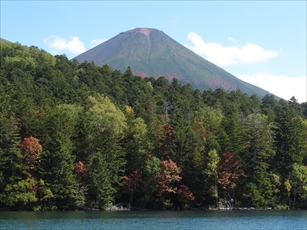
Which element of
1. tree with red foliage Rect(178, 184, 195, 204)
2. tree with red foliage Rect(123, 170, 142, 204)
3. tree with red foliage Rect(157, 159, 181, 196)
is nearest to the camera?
tree with red foliage Rect(157, 159, 181, 196)

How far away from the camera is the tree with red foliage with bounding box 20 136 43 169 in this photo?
59000mm

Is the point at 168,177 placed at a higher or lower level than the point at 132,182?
higher

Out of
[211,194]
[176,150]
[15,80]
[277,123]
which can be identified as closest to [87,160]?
[176,150]

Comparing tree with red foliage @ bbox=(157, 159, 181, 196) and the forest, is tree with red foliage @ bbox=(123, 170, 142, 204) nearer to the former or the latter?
the forest

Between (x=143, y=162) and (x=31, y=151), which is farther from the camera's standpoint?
(x=143, y=162)

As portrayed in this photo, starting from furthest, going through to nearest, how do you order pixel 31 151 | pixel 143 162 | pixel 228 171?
1. pixel 143 162
2. pixel 228 171
3. pixel 31 151

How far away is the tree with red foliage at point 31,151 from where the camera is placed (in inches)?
2323

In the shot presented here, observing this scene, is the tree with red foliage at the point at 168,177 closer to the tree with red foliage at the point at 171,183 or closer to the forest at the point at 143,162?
the tree with red foliage at the point at 171,183

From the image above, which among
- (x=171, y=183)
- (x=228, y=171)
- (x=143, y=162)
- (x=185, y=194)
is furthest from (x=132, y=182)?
(x=228, y=171)

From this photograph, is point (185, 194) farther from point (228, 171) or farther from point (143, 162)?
point (143, 162)

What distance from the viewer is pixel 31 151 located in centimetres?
5903

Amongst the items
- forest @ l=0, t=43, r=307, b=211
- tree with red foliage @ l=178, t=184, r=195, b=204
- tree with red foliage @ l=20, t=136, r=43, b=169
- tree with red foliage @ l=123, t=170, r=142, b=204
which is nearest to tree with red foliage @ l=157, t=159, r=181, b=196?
forest @ l=0, t=43, r=307, b=211

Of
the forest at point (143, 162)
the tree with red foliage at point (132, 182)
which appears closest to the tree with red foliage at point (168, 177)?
the forest at point (143, 162)

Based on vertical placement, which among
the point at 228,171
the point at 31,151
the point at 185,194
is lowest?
the point at 185,194
